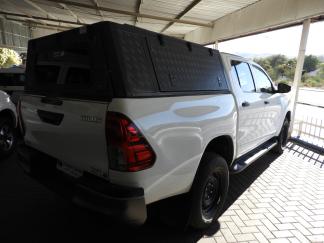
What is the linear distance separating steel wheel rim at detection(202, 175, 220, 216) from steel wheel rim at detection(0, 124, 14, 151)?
381cm

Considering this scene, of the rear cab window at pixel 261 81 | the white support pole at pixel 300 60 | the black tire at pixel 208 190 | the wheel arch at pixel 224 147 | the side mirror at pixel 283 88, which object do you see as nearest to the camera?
the black tire at pixel 208 190

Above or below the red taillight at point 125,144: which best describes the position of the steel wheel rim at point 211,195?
below

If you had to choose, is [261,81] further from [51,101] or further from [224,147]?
[51,101]

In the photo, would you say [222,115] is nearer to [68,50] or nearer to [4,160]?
[68,50]

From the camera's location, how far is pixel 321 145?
6.96 meters

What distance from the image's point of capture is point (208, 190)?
302 cm

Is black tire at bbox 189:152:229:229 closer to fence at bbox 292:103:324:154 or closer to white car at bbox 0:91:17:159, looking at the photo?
white car at bbox 0:91:17:159

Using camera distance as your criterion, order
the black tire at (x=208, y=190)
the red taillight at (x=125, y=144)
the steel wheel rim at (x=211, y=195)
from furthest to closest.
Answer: the steel wheel rim at (x=211, y=195), the black tire at (x=208, y=190), the red taillight at (x=125, y=144)

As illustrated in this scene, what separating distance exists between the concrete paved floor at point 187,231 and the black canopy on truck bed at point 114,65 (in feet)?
3.68

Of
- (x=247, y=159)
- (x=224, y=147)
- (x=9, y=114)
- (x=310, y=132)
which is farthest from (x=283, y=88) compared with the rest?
(x=9, y=114)

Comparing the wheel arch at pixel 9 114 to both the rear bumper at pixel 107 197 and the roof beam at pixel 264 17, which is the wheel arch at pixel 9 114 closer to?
the rear bumper at pixel 107 197

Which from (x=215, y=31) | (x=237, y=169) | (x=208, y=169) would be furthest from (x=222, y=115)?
(x=215, y=31)

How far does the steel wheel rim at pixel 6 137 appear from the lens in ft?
15.6

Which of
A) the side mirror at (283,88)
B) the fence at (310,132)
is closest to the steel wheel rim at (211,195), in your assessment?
the side mirror at (283,88)
